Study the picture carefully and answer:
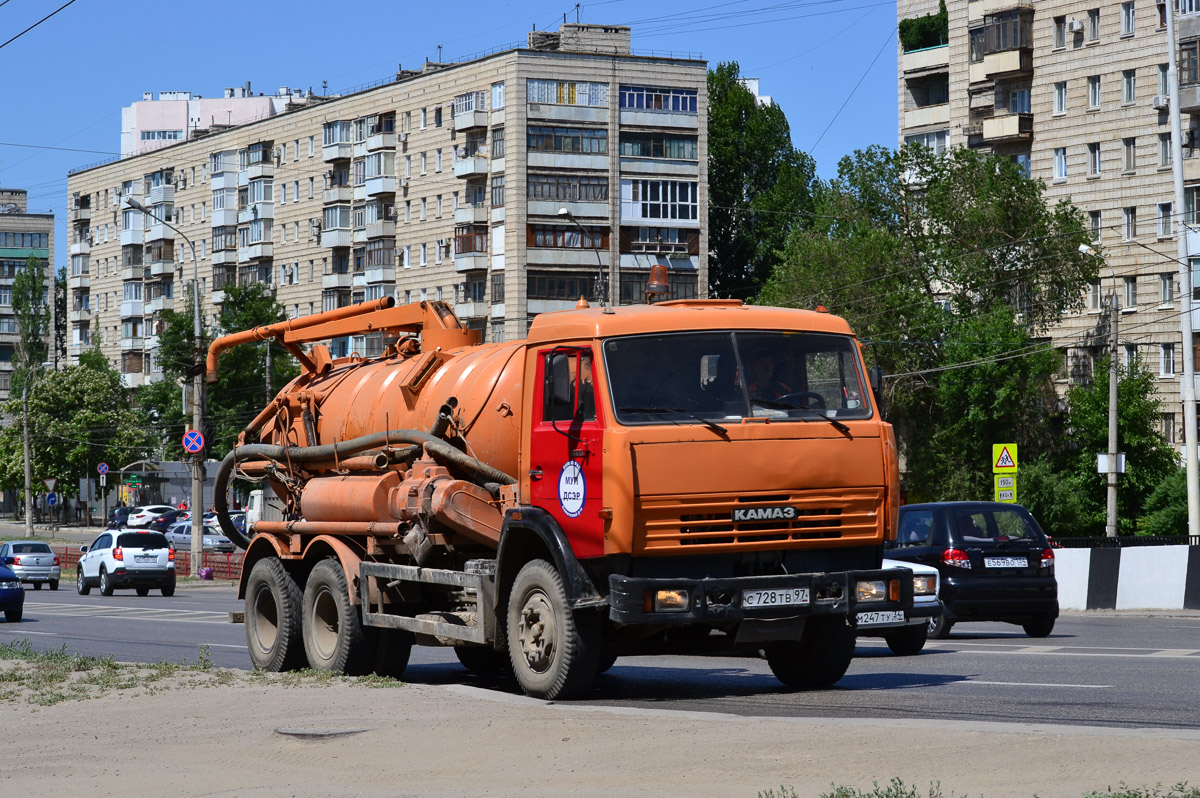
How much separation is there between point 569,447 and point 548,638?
141cm

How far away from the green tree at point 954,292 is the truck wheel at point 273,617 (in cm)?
4659

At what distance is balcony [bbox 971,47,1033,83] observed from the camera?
230 ft

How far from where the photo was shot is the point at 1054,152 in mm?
69125

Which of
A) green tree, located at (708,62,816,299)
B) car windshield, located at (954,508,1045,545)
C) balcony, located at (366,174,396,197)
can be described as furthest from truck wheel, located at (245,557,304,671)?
green tree, located at (708,62,816,299)

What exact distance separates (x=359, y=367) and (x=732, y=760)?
30.6 ft

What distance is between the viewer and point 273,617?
17.0 metres

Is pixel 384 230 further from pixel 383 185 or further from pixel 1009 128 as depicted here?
pixel 1009 128

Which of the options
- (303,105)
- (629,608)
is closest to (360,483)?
(629,608)

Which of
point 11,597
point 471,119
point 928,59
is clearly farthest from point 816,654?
point 471,119

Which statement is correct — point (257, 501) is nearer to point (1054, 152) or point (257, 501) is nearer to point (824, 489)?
point (824, 489)

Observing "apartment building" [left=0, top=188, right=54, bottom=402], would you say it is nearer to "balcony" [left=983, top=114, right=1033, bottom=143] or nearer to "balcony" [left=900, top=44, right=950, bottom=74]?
"balcony" [left=900, top=44, right=950, bottom=74]

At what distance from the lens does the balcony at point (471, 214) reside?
283ft

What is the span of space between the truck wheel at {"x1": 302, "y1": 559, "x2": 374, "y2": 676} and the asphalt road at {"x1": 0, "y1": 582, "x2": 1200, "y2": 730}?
77cm

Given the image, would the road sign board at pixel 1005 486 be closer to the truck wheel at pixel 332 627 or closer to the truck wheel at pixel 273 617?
the truck wheel at pixel 273 617
